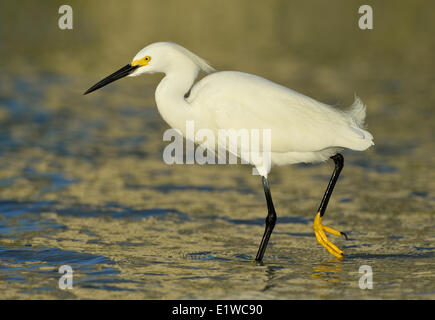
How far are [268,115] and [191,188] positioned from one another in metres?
3.30

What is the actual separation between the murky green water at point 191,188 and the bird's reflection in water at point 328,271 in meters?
0.03

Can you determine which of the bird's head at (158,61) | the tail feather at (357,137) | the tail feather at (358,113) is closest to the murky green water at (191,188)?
the tail feather at (357,137)

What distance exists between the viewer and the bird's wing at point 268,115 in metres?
7.96

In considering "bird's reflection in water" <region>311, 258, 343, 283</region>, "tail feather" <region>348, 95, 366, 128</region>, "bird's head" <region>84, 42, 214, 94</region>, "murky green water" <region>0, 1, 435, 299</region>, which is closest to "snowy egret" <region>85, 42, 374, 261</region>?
"bird's head" <region>84, 42, 214, 94</region>

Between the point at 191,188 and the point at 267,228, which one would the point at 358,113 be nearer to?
the point at 267,228

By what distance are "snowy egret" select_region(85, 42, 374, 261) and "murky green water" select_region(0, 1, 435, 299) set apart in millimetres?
792

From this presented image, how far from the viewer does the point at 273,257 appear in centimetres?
823

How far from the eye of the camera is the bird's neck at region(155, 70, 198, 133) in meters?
7.94

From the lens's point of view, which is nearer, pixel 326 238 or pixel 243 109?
pixel 243 109

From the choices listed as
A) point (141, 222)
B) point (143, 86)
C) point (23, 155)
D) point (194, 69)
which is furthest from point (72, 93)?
point (194, 69)

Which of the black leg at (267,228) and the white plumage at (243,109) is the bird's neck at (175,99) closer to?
the white plumage at (243,109)

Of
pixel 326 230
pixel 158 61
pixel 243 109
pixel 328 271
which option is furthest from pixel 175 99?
pixel 328 271

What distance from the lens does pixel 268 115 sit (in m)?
8.05
